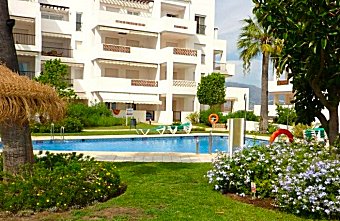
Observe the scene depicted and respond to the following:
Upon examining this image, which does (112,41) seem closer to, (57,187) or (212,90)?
(212,90)

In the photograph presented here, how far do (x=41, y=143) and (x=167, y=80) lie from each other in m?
19.8

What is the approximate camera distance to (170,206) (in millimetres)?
7816

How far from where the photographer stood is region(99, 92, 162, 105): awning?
126ft

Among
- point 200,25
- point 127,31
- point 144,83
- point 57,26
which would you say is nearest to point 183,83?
point 144,83

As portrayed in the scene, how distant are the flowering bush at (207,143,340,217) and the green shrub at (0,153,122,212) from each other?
2805 millimetres

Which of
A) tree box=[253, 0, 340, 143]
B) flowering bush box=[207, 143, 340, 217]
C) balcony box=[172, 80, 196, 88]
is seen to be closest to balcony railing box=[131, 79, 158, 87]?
balcony box=[172, 80, 196, 88]

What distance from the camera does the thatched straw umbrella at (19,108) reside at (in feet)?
23.3

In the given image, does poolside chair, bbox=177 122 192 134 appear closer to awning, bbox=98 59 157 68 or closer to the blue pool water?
the blue pool water

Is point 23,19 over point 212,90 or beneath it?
over

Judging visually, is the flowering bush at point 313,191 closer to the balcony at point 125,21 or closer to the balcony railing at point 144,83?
the balcony railing at point 144,83

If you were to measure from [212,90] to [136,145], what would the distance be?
656 inches

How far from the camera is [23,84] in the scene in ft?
24.4

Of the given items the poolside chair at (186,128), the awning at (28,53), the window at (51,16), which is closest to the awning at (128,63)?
the awning at (28,53)

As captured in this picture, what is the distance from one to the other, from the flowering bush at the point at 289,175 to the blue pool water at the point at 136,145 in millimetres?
11039
